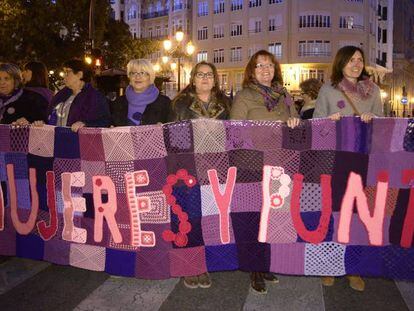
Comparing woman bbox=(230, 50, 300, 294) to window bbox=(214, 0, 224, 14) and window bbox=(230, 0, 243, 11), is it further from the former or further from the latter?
window bbox=(214, 0, 224, 14)

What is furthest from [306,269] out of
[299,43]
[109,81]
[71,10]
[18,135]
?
[299,43]

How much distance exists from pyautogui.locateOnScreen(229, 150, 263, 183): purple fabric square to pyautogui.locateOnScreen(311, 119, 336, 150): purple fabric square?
49cm

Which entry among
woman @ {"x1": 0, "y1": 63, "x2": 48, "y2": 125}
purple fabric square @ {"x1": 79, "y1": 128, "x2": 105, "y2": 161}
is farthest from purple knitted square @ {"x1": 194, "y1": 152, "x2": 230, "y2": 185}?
woman @ {"x1": 0, "y1": 63, "x2": 48, "y2": 125}

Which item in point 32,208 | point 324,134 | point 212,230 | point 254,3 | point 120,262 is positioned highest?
point 254,3

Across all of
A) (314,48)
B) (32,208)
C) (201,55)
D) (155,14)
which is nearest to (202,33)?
(201,55)

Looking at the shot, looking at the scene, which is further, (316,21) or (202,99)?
(316,21)

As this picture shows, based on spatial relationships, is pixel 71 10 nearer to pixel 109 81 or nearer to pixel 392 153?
pixel 109 81

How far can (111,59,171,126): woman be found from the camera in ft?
15.9

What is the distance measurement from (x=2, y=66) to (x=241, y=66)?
48.8 m

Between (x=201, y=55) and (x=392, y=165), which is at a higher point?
(x=201, y=55)

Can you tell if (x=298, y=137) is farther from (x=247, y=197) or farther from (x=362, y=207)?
(x=362, y=207)

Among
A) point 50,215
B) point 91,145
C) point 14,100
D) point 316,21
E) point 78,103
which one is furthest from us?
point 316,21

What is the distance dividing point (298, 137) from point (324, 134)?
224 millimetres

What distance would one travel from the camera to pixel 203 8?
56.0 meters
